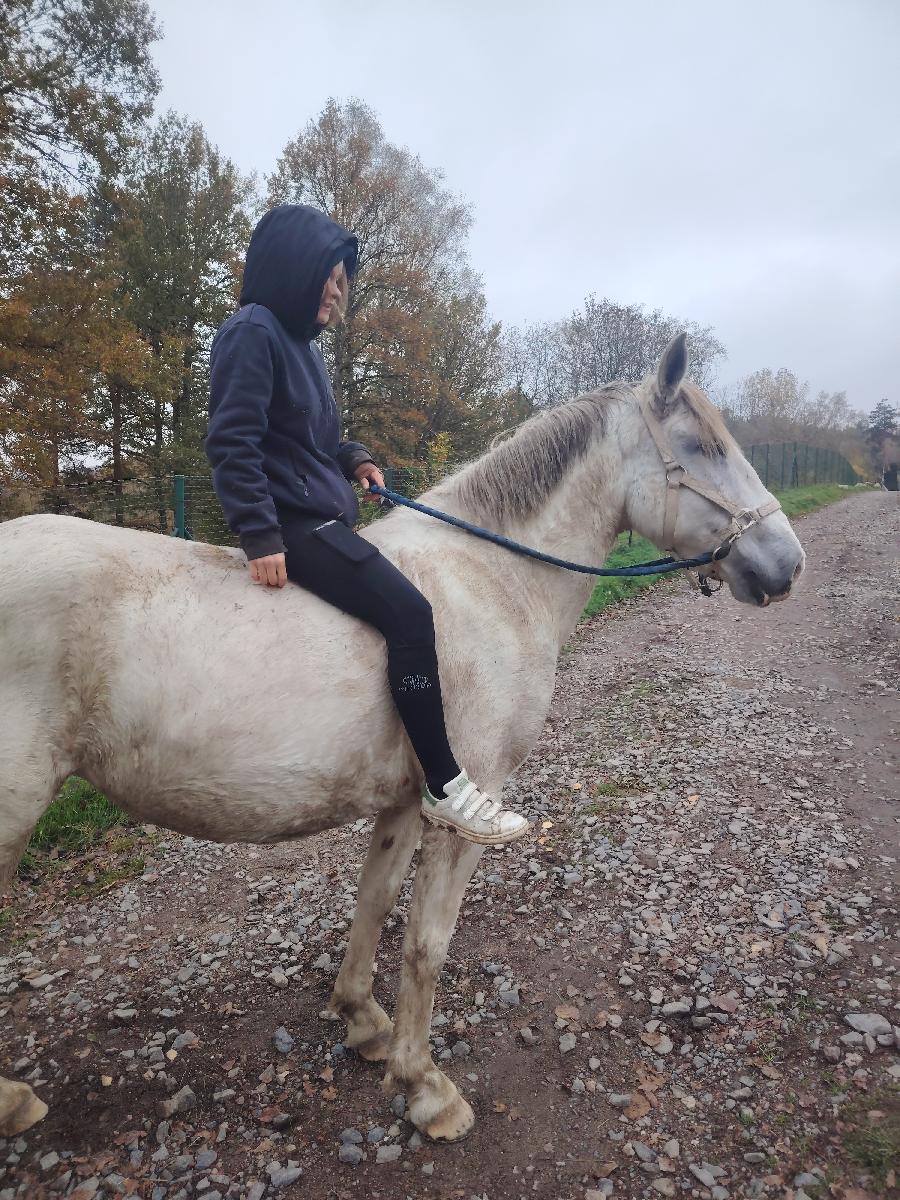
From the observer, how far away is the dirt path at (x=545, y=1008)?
2.53m

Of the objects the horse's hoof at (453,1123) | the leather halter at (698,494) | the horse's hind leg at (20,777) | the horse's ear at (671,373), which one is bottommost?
the horse's hoof at (453,1123)

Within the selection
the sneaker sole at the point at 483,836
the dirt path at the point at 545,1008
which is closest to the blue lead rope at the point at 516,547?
the sneaker sole at the point at 483,836

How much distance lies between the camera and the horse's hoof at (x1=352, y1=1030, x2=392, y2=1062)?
10.2 ft

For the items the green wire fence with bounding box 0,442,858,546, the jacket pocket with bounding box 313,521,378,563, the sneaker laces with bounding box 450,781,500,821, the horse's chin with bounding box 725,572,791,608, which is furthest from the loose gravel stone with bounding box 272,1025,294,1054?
the green wire fence with bounding box 0,442,858,546

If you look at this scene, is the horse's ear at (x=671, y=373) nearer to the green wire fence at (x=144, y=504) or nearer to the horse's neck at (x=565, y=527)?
the horse's neck at (x=565, y=527)

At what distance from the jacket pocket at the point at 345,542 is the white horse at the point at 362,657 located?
224mm

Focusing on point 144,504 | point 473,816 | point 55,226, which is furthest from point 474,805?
point 55,226

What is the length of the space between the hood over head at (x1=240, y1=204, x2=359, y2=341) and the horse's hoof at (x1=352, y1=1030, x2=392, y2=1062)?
3.26 metres

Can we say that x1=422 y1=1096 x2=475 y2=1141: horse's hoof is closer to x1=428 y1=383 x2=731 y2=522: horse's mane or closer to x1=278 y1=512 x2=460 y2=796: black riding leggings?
x1=278 y1=512 x2=460 y2=796: black riding leggings

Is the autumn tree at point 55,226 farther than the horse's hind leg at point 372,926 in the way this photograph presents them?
Yes

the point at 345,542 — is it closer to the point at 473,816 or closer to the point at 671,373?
the point at 473,816

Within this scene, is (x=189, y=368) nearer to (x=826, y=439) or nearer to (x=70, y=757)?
(x=70, y=757)

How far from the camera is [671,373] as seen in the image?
289 centimetres

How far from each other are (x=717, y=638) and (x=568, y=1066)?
792 cm
